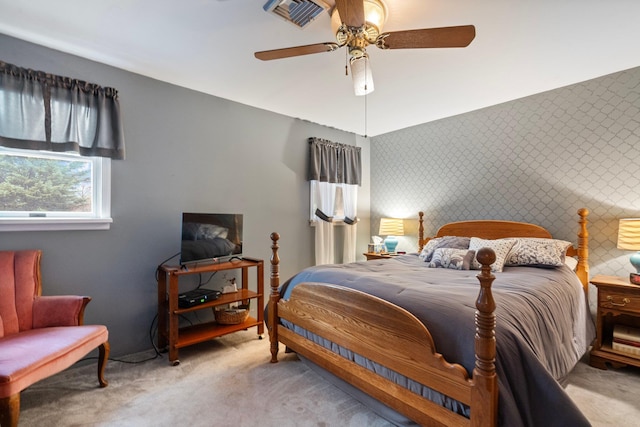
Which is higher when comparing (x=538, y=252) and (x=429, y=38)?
(x=429, y=38)

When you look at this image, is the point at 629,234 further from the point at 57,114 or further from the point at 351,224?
the point at 57,114

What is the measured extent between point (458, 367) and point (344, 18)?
1.79 meters

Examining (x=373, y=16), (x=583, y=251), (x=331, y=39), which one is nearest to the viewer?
(x=373, y=16)

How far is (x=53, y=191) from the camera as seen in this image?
251 cm

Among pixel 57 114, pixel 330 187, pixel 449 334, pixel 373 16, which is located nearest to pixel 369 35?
pixel 373 16

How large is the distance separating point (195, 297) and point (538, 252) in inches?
121

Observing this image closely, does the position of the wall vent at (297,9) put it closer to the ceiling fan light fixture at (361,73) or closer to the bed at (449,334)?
the ceiling fan light fixture at (361,73)

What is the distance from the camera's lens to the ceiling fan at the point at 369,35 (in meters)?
1.61

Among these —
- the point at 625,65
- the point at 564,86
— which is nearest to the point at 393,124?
the point at 564,86

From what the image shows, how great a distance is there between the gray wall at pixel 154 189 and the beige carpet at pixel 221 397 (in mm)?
549

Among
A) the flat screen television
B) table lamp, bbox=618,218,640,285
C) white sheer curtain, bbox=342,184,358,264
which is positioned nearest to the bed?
table lamp, bbox=618,218,640,285

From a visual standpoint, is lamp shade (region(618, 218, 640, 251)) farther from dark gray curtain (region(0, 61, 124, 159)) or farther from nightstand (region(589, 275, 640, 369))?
dark gray curtain (region(0, 61, 124, 159))

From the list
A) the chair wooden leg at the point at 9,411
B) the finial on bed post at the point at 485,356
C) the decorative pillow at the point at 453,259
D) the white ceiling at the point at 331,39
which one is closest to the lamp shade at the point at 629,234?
the decorative pillow at the point at 453,259

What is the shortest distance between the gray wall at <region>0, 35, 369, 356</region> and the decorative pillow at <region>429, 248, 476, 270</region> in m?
1.83
